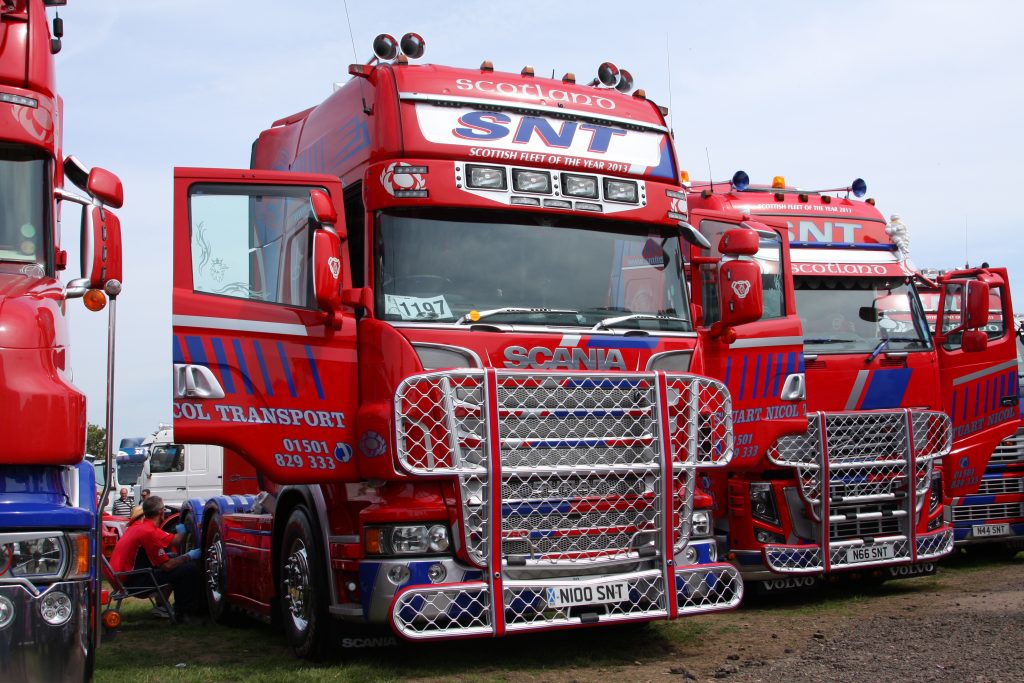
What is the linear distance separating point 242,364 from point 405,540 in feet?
4.91

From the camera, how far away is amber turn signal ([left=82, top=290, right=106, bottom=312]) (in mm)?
5551

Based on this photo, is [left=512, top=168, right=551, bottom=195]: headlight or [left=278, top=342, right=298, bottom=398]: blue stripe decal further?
[left=512, top=168, right=551, bottom=195]: headlight

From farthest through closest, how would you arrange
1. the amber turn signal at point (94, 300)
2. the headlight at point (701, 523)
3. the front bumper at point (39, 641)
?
the headlight at point (701, 523) < the amber turn signal at point (94, 300) < the front bumper at point (39, 641)

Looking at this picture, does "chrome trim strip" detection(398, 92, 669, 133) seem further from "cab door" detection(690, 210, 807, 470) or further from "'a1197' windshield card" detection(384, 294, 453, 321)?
"'a1197' windshield card" detection(384, 294, 453, 321)

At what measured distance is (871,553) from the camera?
1028cm

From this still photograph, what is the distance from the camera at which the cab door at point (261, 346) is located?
7.34 metres

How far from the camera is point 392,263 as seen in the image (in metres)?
7.65

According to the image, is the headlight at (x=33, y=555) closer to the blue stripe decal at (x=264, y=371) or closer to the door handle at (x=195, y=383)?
the door handle at (x=195, y=383)

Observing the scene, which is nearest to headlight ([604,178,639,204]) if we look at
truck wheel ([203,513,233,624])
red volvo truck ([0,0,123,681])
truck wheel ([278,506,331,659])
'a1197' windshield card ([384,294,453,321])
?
'a1197' windshield card ([384,294,453,321])

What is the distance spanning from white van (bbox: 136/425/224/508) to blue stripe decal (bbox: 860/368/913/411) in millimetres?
15576

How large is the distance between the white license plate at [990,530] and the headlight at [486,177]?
7.63m

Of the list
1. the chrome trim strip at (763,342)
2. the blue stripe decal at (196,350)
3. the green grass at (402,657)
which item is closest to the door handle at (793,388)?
the chrome trim strip at (763,342)

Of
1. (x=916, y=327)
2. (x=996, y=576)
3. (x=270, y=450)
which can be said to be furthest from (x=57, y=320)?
(x=996, y=576)

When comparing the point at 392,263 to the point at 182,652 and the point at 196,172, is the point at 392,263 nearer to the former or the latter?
the point at 196,172
